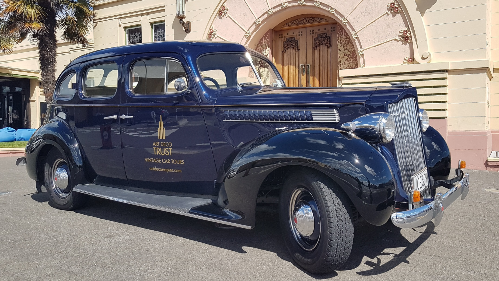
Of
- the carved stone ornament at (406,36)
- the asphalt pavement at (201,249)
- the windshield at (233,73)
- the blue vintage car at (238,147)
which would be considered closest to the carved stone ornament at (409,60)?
the carved stone ornament at (406,36)

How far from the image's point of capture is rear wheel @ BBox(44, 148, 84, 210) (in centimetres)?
Answer: 456

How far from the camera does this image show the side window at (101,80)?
4.18 metres

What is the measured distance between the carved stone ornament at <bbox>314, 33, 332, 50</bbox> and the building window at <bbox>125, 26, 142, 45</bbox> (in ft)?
20.6

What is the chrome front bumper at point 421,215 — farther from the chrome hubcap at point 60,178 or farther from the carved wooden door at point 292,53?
the carved wooden door at point 292,53

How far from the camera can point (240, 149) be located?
332 cm

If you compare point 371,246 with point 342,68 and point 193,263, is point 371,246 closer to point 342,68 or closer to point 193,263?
point 193,263

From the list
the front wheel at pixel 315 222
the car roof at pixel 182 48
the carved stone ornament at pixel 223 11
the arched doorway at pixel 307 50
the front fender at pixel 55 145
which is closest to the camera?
the front wheel at pixel 315 222

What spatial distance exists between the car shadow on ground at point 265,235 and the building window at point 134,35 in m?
10.3

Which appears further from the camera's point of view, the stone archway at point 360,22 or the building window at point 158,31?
the building window at point 158,31

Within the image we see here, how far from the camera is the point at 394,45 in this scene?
30.2ft

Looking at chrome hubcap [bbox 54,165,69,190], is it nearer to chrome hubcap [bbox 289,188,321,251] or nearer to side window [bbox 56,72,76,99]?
side window [bbox 56,72,76,99]

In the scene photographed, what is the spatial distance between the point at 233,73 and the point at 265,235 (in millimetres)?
1543

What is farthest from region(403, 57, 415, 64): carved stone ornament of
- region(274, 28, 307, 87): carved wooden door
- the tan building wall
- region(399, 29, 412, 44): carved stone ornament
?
the tan building wall

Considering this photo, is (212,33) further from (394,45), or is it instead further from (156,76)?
(156,76)
